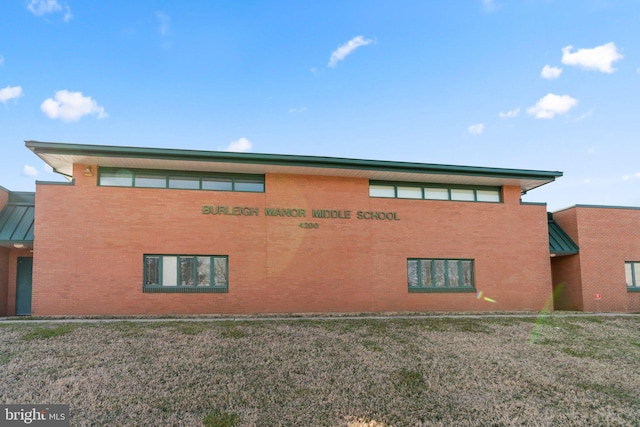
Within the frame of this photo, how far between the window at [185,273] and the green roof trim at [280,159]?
3.85 m

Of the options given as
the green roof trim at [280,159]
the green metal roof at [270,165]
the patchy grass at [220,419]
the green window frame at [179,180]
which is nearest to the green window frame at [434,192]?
the green metal roof at [270,165]

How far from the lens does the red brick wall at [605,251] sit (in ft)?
65.8

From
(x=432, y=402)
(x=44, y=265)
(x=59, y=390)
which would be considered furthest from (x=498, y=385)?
(x=44, y=265)

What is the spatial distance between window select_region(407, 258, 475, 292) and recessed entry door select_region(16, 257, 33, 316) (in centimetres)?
1636

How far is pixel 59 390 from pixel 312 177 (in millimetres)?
11962

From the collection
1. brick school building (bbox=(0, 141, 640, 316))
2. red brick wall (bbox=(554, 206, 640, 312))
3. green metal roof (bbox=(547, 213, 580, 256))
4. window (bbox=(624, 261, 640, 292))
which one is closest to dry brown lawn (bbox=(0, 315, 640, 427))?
brick school building (bbox=(0, 141, 640, 316))

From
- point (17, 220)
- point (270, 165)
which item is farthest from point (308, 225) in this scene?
point (17, 220)

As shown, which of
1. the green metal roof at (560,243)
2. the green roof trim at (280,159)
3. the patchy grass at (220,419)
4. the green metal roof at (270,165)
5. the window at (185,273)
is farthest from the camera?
the green metal roof at (560,243)

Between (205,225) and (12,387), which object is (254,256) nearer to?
(205,225)

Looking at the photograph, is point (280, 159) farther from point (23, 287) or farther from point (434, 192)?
point (23, 287)

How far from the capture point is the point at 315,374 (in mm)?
8977

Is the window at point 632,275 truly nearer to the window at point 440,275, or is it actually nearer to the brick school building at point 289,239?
the brick school building at point 289,239

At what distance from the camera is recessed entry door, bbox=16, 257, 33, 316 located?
1817 centimetres

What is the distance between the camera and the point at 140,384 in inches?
326
